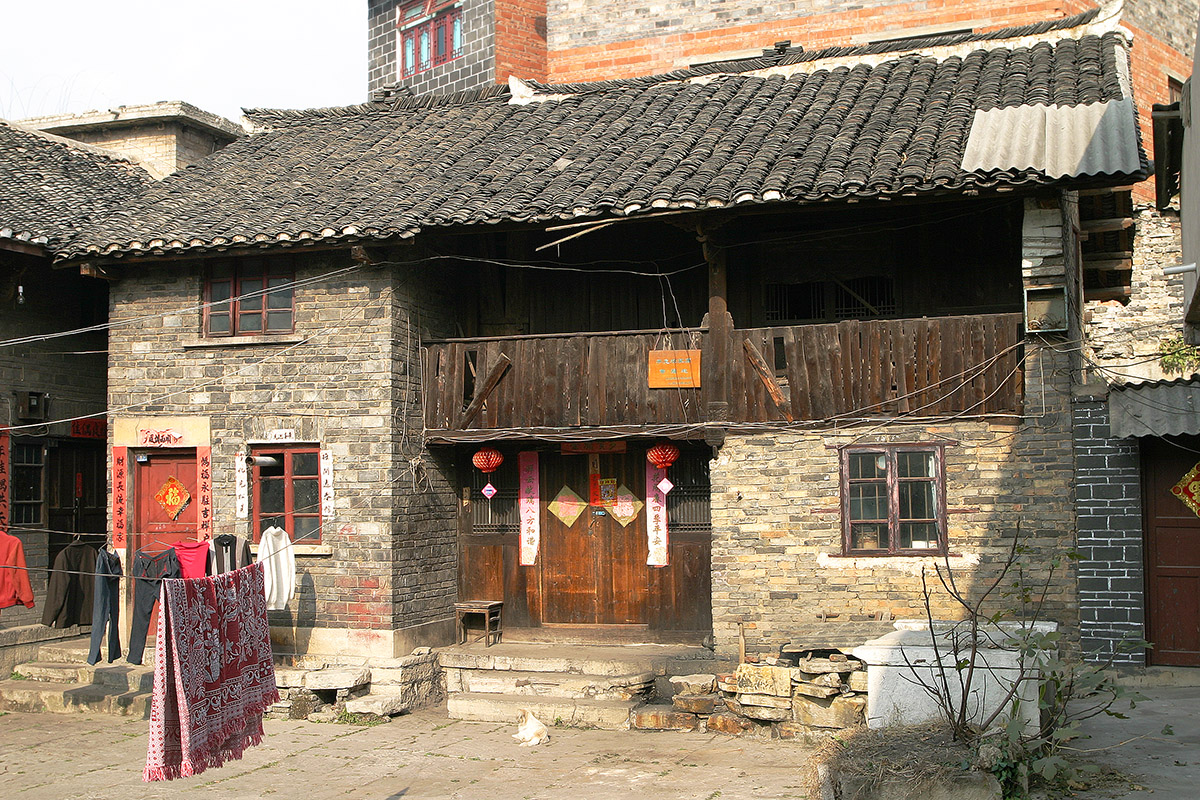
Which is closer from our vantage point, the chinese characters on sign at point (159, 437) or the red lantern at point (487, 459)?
the red lantern at point (487, 459)

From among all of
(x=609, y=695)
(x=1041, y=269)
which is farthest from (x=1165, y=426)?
(x=609, y=695)

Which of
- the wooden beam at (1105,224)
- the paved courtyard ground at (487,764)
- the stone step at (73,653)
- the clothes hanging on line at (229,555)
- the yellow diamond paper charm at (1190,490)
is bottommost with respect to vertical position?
the paved courtyard ground at (487,764)

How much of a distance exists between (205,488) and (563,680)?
4.92 m

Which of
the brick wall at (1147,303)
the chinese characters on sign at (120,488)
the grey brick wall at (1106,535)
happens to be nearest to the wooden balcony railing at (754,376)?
the grey brick wall at (1106,535)

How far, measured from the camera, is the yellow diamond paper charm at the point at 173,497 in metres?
13.8

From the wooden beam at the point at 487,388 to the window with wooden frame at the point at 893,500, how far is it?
3.91 meters

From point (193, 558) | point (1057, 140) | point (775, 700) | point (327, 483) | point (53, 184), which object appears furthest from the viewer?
point (53, 184)

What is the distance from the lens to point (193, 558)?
42.0ft

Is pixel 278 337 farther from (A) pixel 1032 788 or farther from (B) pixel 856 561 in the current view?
(A) pixel 1032 788

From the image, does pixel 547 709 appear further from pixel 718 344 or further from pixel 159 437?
pixel 159 437

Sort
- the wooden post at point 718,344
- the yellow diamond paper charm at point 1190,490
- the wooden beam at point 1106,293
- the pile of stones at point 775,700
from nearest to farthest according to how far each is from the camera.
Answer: the pile of stones at point 775,700
the yellow diamond paper charm at point 1190,490
the wooden post at point 718,344
the wooden beam at point 1106,293

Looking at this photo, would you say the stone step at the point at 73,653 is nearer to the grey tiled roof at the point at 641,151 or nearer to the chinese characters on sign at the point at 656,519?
the grey tiled roof at the point at 641,151

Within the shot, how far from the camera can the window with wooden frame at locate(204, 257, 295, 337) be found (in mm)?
13383

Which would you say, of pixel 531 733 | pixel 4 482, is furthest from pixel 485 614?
pixel 4 482
